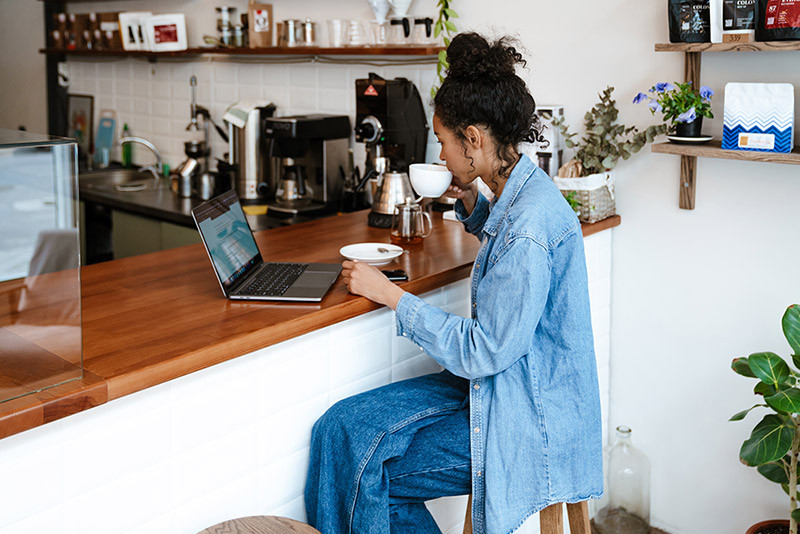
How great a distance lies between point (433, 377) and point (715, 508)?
128cm

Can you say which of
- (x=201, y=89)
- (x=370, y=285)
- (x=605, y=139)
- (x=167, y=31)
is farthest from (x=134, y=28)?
(x=370, y=285)

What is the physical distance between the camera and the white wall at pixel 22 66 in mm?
5238

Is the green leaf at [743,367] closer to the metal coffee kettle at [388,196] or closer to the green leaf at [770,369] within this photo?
the green leaf at [770,369]

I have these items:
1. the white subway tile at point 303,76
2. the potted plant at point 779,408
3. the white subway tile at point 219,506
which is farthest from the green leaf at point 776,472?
the white subway tile at point 303,76

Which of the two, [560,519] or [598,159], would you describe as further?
[598,159]

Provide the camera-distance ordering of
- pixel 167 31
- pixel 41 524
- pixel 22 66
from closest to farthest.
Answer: pixel 41 524 → pixel 167 31 → pixel 22 66

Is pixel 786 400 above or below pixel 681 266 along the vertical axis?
below

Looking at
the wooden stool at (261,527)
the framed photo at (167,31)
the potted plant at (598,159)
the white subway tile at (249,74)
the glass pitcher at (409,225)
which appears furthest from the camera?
the framed photo at (167,31)

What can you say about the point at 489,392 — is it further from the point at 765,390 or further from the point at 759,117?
the point at 759,117

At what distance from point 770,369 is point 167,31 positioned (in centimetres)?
333

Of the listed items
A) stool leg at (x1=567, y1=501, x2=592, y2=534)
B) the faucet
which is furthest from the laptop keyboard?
the faucet

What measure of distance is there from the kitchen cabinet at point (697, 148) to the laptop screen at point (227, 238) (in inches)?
47.7

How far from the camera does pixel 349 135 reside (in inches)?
141

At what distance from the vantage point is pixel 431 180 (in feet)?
7.54
